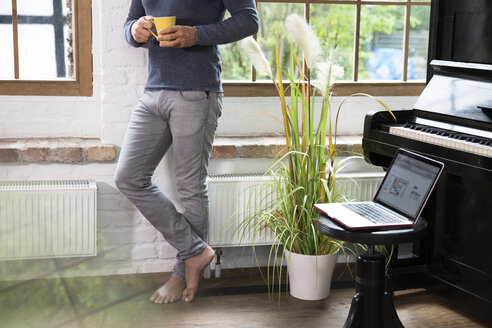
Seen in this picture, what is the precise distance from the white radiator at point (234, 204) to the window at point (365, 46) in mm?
538

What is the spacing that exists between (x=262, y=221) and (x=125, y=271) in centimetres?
72

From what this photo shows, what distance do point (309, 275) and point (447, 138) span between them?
2.84 ft

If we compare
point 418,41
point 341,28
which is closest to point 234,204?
point 418,41

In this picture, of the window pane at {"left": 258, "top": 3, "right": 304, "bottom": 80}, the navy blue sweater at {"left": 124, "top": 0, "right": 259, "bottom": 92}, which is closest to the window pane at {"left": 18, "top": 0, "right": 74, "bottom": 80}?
the navy blue sweater at {"left": 124, "top": 0, "right": 259, "bottom": 92}

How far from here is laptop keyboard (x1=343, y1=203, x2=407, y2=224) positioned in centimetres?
193

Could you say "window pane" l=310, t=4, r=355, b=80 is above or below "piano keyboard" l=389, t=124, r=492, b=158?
above

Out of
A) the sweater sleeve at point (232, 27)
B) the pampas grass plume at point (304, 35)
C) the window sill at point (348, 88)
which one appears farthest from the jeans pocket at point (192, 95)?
the window sill at point (348, 88)

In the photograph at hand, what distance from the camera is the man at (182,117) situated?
95.5 inches

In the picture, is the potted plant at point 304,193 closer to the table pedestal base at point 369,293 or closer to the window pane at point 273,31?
the table pedestal base at point 369,293

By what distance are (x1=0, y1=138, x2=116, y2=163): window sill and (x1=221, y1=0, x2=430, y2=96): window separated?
28.7 inches

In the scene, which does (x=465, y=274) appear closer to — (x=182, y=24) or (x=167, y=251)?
Result: (x=167, y=251)

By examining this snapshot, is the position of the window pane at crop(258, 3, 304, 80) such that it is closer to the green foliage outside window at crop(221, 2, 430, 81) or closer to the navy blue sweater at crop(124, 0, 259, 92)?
the green foliage outside window at crop(221, 2, 430, 81)

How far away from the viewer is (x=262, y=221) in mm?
2850

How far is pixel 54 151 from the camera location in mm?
2732
